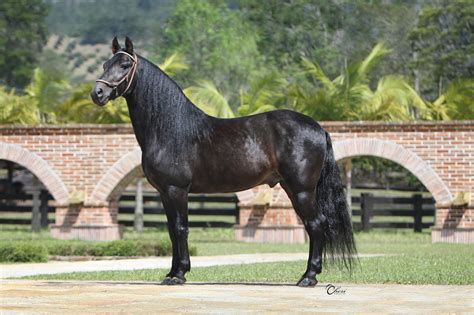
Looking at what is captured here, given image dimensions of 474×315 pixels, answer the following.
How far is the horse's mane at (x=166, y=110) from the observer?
9.93 metres

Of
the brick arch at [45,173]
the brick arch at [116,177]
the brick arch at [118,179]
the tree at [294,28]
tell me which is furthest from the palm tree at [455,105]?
the tree at [294,28]

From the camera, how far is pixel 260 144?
10.1 metres

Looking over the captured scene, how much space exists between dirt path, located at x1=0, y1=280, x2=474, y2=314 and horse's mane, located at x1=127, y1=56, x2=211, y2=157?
1361mm

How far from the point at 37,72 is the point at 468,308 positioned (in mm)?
23640

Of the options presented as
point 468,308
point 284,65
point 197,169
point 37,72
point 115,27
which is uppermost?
point 115,27

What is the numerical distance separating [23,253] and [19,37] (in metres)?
46.0

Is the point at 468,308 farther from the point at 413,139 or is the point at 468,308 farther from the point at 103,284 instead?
the point at 413,139

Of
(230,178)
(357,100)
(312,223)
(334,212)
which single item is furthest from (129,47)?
(357,100)

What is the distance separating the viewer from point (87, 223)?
79.3 ft

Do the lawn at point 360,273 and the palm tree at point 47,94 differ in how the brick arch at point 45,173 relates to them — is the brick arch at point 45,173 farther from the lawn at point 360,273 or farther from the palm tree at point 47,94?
the lawn at point 360,273

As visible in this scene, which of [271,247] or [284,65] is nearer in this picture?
[271,247]

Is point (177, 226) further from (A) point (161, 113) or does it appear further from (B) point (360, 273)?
(B) point (360, 273)

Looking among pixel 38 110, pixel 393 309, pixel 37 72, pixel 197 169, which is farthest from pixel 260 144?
pixel 37 72

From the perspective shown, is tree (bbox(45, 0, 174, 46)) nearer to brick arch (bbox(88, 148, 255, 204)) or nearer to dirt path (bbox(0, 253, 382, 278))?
brick arch (bbox(88, 148, 255, 204))
